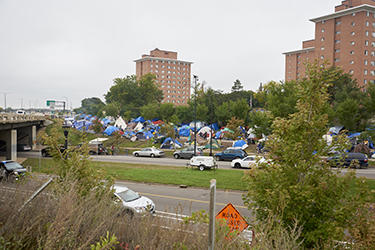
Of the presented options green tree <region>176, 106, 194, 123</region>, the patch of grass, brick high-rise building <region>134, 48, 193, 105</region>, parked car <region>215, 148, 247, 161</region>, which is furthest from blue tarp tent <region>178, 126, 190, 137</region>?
brick high-rise building <region>134, 48, 193, 105</region>

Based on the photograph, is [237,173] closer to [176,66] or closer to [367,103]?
[367,103]

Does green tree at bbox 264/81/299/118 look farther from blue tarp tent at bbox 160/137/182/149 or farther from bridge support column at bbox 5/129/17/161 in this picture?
bridge support column at bbox 5/129/17/161

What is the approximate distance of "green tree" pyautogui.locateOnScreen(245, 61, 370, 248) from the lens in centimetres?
514

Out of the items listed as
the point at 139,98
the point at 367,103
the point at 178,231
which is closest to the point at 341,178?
the point at 178,231

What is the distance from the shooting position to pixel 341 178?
562 centimetres

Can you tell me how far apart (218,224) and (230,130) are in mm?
39594

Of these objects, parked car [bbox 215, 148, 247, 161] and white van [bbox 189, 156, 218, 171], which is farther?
parked car [bbox 215, 148, 247, 161]

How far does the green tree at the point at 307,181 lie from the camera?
5145 millimetres

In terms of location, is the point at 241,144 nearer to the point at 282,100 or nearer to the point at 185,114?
the point at 282,100

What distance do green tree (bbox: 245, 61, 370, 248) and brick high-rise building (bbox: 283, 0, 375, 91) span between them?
2483 inches

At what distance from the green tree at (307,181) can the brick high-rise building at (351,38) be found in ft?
207

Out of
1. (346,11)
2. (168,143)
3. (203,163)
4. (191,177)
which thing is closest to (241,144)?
(168,143)

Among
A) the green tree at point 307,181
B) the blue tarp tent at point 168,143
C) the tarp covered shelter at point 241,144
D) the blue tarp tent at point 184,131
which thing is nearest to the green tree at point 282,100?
the green tree at point 307,181

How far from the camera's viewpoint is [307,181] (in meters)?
5.55
